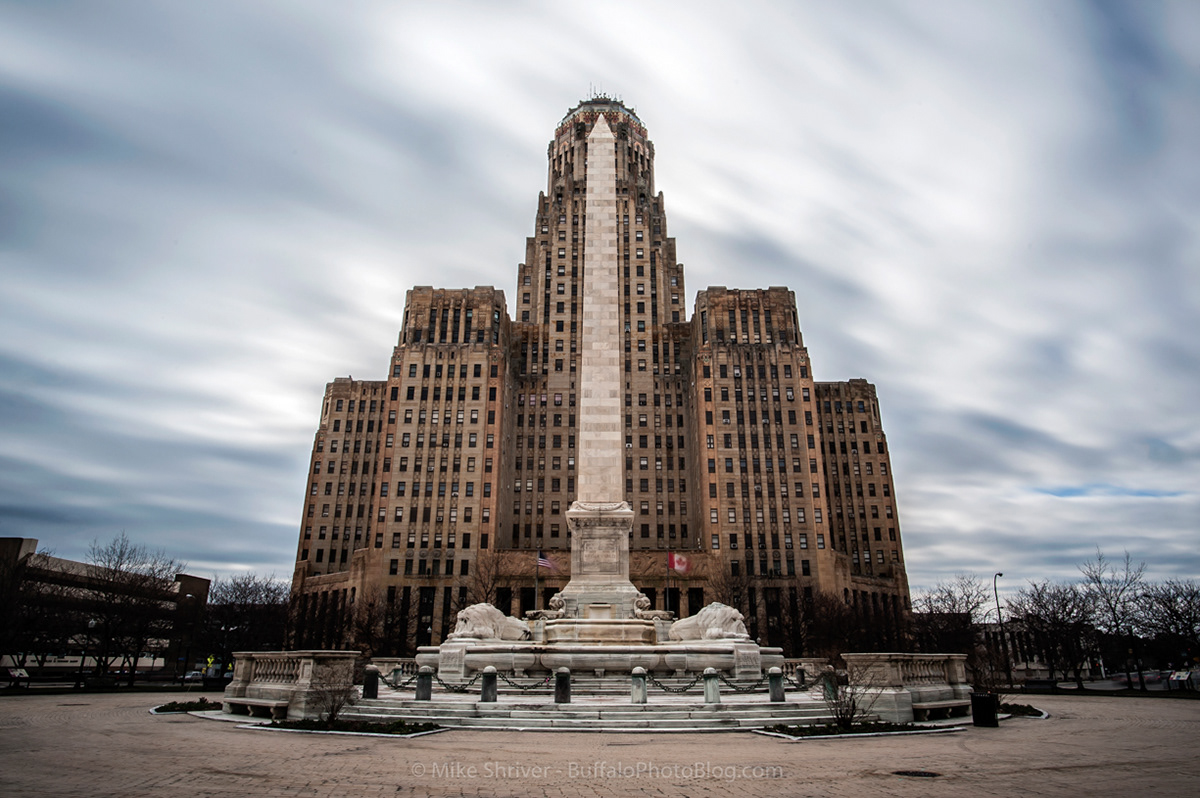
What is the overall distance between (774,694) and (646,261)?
93.3 m

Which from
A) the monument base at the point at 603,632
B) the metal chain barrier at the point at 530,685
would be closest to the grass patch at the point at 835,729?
the metal chain barrier at the point at 530,685

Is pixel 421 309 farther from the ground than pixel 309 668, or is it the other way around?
pixel 421 309

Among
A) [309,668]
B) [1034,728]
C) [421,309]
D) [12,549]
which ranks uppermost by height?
[421,309]

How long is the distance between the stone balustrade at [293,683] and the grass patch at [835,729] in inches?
399

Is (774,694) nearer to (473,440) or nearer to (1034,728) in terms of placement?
(1034,728)

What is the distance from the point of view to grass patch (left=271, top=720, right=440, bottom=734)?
583 inches

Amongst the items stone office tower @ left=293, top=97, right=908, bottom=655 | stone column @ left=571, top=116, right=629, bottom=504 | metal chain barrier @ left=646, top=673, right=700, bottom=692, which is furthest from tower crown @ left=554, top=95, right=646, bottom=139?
metal chain barrier @ left=646, top=673, right=700, bottom=692

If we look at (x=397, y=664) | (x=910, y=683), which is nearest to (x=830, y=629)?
(x=397, y=664)

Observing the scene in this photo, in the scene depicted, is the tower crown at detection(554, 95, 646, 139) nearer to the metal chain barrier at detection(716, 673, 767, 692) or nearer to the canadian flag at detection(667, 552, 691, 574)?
the canadian flag at detection(667, 552, 691, 574)

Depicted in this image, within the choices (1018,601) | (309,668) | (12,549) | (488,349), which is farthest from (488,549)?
(309,668)

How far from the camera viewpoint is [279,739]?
14.0 meters

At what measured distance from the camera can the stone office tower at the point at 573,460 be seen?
81062mm

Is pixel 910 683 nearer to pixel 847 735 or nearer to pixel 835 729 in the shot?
pixel 835 729

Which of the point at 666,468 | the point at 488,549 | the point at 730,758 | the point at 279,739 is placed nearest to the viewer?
the point at 730,758
